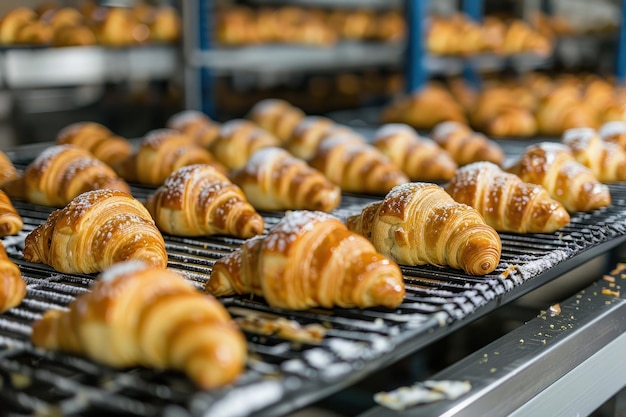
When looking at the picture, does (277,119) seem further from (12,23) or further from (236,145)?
(12,23)

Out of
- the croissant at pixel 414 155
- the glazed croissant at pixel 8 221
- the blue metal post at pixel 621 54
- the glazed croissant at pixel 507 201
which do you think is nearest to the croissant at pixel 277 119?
the croissant at pixel 414 155

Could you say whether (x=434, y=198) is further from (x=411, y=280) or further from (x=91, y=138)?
(x=91, y=138)

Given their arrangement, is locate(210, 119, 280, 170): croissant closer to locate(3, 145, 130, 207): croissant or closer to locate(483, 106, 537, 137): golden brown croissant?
locate(3, 145, 130, 207): croissant

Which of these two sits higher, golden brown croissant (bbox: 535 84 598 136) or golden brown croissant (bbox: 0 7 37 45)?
golden brown croissant (bbox: 0 7 37 45)

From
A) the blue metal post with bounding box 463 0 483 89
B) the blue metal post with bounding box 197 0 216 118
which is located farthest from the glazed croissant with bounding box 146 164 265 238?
the blue metal post with bounding box 463 0 483 89

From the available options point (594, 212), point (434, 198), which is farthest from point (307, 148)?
point (434, 198)

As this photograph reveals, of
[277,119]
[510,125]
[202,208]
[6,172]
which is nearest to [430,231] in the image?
[202,208]

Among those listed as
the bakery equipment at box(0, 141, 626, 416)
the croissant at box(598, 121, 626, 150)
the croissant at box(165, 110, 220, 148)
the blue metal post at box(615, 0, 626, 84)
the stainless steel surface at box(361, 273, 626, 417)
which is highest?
the blue metal post at box(615, 0, 626, 84)
